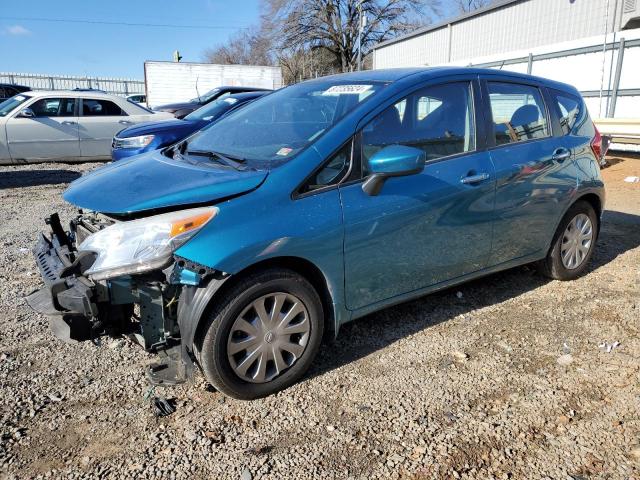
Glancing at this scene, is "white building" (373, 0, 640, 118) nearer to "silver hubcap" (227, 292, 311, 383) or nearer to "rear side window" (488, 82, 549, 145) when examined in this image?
"rear side window" (488, 82, 549, 145)

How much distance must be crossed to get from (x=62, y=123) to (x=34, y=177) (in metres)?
1.41

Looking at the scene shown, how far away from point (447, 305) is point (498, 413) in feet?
4.67

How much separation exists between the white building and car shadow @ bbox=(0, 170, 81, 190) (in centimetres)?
1215

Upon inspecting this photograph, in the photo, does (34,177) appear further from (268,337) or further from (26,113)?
(268,337)

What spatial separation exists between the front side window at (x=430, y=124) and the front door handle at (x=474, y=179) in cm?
19

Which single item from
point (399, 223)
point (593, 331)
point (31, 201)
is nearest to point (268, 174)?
point (399, 223)

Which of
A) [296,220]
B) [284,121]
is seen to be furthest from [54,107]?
[296,220]

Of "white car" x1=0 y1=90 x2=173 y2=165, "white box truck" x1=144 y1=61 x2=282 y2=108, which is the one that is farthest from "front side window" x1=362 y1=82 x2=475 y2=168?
"white box truck" x1=144 y1=61 x2=282 y2=108

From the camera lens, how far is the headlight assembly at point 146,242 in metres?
2.52

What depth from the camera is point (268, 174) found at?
9.23ft

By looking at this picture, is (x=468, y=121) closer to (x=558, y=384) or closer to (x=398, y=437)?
(x=558, y=384)

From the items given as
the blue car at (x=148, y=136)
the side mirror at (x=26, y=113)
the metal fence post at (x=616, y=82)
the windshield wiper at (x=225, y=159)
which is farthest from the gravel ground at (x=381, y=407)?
the metal fence post at (x=616, y=82)

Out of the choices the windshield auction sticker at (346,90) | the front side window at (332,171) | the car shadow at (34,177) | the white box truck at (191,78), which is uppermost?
the white box truck at (191,78)

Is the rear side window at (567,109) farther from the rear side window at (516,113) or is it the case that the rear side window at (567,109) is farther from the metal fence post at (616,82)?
the metal fence post at (616,82)
